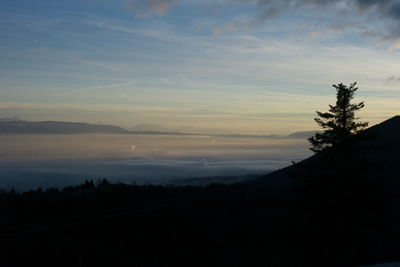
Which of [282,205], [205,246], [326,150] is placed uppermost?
[326,150]

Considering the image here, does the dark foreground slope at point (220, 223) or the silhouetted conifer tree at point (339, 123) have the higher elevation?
the silhouetted conifer tree at point (339, 123)

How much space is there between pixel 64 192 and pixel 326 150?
2218cm

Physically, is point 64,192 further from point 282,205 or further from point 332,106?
point 332,106

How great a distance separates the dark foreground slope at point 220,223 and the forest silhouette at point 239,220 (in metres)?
0.06

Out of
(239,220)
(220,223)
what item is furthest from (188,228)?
(239,220)

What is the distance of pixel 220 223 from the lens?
32.1 metres

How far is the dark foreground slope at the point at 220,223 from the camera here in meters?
24.9

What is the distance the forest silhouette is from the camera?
25.0m

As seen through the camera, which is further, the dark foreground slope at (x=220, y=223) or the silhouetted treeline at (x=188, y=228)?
the silhouetted treeline at (x=188, y=228)

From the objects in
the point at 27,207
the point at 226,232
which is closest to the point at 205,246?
the point at 226,232

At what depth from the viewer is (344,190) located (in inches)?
973

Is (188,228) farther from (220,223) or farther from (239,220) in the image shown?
(239,220)

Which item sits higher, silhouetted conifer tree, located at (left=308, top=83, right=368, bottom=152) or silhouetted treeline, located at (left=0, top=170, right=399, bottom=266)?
silhouetted conifer tree, located at (left=308, top=83, right=368, bottom=152)

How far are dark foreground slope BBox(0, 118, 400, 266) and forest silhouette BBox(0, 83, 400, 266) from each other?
64mm
